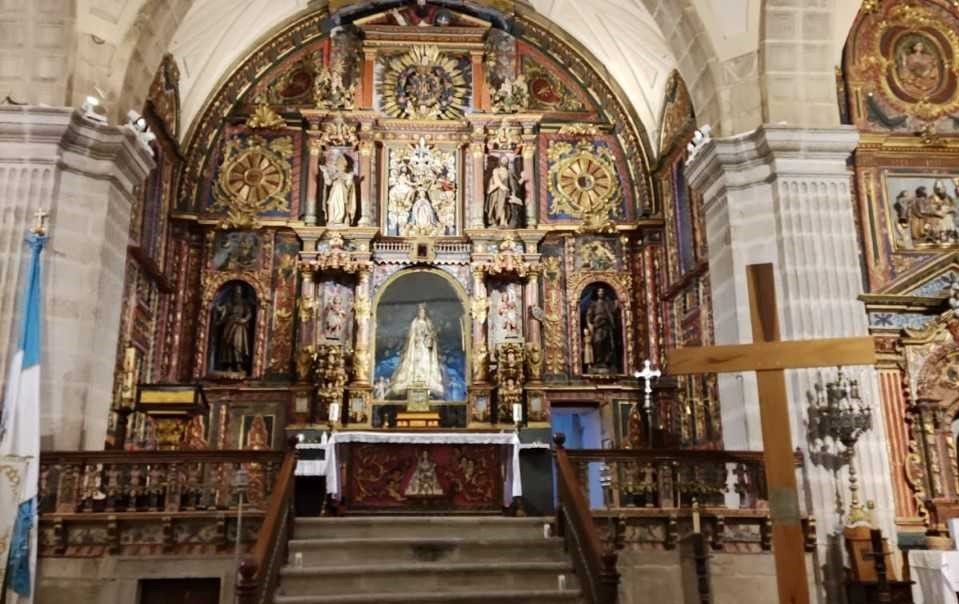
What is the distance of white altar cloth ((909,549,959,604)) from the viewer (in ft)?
26.2

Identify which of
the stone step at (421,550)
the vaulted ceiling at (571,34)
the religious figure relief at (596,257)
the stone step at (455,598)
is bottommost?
the stone step at (455,598)

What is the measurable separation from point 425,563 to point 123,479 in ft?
9.24

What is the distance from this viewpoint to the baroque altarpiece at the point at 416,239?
1361 centimetres

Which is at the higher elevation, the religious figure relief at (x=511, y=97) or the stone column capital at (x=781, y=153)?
the religious figure relief at (x=511, y=97)

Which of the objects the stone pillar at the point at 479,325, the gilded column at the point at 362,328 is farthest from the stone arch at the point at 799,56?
the gilded column at the point at 362,328

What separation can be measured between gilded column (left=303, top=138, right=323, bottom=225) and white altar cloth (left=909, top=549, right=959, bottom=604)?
33.7 feet

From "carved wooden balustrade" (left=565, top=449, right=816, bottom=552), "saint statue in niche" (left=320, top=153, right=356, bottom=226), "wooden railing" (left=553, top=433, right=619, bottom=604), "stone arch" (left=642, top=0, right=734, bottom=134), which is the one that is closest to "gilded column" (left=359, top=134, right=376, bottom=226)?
"saint statue in niche" (left=320, top=153, right=356, bottom=226)

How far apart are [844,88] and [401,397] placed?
7701 mm

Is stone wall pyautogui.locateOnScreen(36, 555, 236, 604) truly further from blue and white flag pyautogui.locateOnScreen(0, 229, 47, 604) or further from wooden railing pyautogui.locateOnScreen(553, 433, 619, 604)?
wooden railing pyautogui.locateOnScreen(553, 433, 619, 604)

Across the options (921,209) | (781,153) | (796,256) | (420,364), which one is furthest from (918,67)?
(420,364)

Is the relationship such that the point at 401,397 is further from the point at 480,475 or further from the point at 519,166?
the point at 519,166

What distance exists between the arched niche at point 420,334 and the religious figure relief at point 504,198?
1342mm

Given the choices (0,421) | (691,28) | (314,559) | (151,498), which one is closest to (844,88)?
(691,28)

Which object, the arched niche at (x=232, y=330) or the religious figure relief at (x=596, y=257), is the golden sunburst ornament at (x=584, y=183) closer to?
the religious figure relief at (x=596, y=257)
